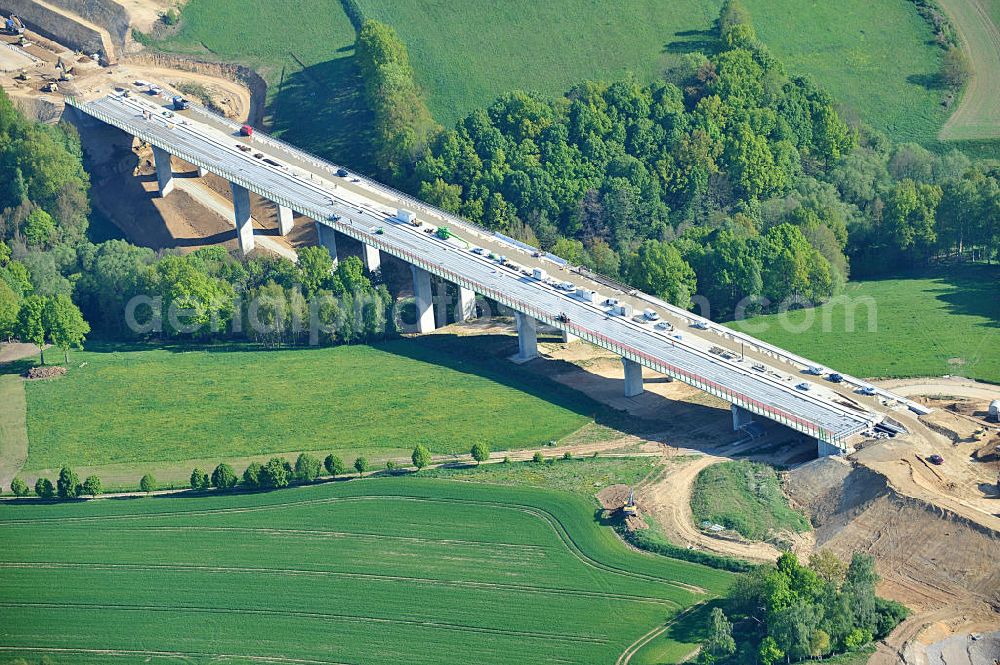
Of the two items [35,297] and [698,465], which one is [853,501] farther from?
[35,297]

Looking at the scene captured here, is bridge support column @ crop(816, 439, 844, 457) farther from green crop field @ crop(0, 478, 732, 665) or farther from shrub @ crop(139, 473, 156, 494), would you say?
shrub @ crop(139, 473, 156, 494)

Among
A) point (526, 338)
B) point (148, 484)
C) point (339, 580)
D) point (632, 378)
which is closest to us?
point (339, 580)

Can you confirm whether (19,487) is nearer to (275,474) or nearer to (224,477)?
(224,477)

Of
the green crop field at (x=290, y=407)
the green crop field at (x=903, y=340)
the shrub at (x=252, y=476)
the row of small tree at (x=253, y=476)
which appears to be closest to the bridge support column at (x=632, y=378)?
the green crop field at (x=290, y=407)

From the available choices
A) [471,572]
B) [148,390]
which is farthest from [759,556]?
[148,390]

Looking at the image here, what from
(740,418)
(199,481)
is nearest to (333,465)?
(199,481)
